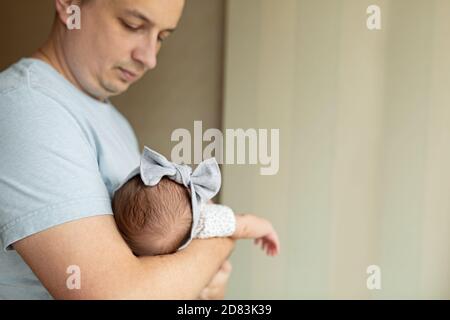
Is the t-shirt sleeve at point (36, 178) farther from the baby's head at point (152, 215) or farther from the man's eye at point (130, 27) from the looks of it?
the man's eye at point (130, 27)

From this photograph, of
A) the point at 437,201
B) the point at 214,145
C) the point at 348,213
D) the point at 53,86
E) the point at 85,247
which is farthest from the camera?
the point at 214,145

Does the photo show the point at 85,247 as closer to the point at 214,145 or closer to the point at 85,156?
the point at 85,156

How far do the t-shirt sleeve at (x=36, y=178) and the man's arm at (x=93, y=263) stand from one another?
2 cm

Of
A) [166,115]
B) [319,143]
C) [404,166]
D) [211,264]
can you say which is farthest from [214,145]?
[211,264]

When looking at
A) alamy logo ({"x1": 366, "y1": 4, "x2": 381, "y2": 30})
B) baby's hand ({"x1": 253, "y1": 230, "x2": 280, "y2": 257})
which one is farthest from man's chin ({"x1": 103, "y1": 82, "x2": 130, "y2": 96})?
alamy logo ({"x1": 366, "y1": 4, "x2": 381, "y2": 30})

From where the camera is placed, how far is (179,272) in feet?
2.58

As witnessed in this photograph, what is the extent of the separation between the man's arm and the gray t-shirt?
2cm

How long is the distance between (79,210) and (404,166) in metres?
0.88

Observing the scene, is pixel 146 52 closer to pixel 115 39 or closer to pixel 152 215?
pixel 115 39

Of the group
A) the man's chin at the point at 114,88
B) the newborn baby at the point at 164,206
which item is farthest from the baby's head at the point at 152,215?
the man's chin at the point at 114,88

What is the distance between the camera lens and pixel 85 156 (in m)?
0.75

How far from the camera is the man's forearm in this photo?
733 millimetres

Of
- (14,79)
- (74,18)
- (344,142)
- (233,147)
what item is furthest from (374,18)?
(14,79)

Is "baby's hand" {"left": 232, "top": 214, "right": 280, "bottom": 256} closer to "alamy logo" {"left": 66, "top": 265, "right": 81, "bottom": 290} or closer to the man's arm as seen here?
the man's arm
